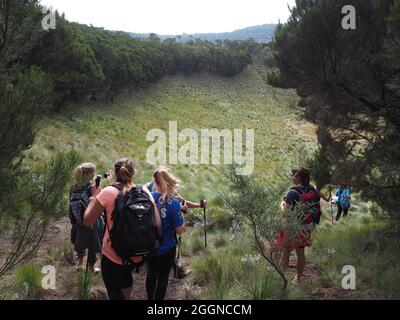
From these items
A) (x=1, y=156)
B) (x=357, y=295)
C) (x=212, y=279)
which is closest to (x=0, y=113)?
(x=1, y=156)

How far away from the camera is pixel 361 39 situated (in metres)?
6.77

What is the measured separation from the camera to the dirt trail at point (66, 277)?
17.2 ft

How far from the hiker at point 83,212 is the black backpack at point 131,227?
139cm

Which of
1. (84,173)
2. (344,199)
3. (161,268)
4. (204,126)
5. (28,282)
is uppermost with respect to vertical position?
(84,173)

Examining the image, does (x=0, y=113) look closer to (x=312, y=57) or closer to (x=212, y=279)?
(x=212, y=279)

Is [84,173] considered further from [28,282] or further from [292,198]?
[292,198]

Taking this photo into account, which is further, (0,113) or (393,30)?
(393,30)

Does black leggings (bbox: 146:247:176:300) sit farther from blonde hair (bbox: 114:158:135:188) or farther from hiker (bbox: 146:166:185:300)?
blonde hair (bbox: 114:158:135:188)

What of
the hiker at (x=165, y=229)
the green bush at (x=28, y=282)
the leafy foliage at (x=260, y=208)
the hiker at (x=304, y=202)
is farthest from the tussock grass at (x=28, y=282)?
the hiker at (x=304, y=202)

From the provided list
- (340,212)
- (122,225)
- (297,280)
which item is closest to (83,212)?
(122,225)

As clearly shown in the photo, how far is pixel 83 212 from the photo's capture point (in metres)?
5.32

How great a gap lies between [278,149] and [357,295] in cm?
2949

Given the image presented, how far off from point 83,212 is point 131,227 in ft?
6.50

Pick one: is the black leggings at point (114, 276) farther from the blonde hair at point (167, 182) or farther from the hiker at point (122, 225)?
the blonde hair at point (167, 182)
